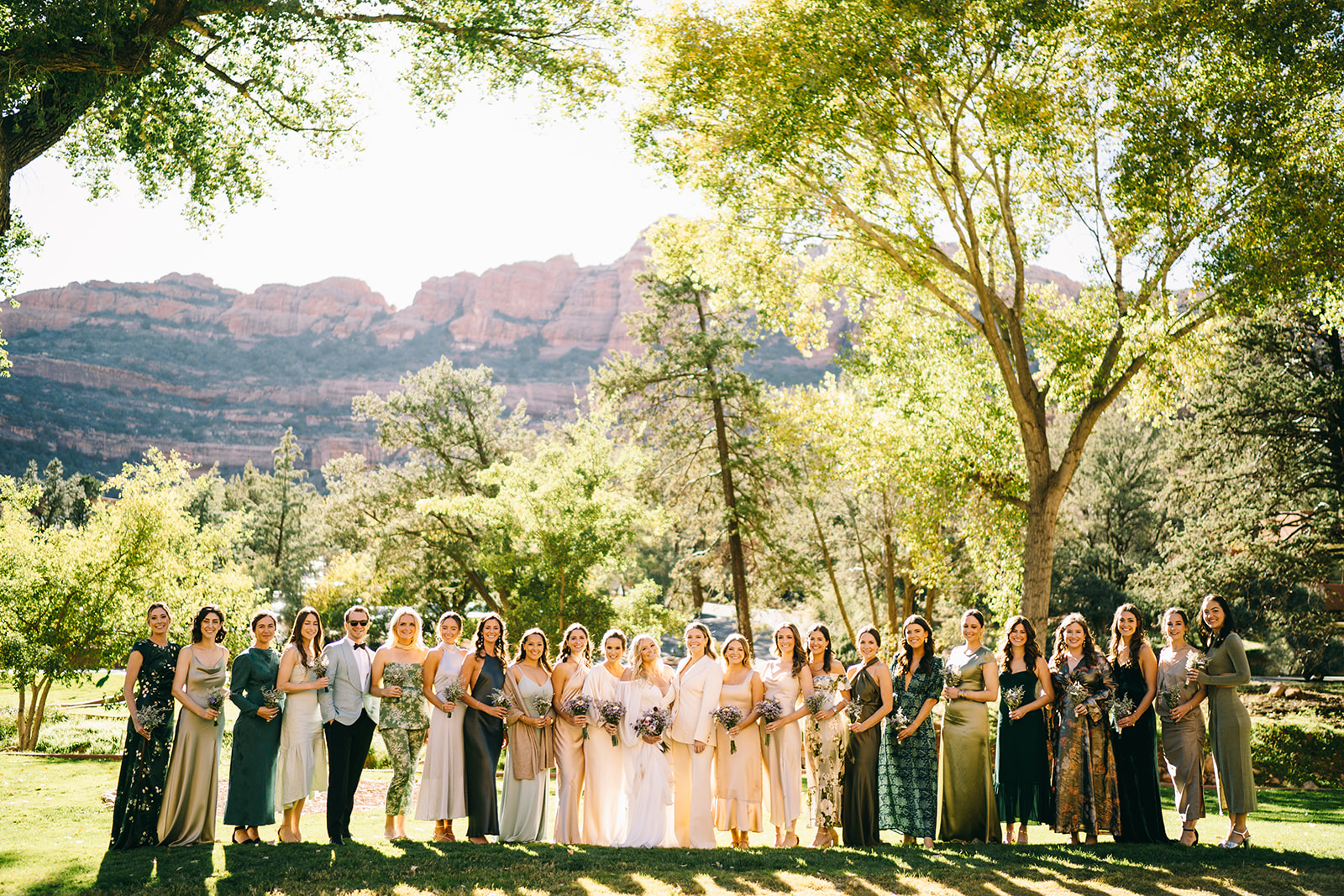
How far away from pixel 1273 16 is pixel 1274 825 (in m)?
9.69

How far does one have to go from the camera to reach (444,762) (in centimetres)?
763

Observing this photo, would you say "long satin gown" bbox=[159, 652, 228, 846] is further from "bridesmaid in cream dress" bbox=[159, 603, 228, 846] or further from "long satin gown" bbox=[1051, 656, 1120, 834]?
"long satin gown" bbox=[1051, 656, 1120, 834]

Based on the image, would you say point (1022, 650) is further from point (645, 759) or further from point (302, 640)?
point (302, 640)

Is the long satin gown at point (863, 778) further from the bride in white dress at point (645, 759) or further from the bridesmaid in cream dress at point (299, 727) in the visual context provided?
the bridesmaid in cream dress at point (299, 727)

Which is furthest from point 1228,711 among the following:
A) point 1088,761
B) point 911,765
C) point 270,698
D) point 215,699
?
point 215,699

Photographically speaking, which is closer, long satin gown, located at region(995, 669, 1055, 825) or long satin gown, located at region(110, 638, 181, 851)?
long satin gown, located at region(110, 638, 181, 851)

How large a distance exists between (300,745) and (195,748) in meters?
0.78

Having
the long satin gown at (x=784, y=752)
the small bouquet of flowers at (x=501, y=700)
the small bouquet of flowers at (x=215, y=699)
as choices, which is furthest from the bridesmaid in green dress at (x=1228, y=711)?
the small bouquet of flowers at (x=215, y=699)

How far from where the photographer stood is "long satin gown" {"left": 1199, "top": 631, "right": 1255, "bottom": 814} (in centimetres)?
769

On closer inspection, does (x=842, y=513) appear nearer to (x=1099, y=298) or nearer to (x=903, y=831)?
(x=1099, y=298)

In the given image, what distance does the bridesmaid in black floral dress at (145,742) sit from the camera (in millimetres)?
6938

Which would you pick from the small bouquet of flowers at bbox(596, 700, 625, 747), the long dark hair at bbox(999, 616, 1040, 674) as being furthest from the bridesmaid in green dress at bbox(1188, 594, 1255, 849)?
the small bouquet of flowers at bbox(596, 700, 625, 747)

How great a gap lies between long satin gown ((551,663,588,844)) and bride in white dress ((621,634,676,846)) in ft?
1.10

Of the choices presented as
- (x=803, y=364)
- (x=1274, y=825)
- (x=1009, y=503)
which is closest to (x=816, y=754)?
(x=1274, y=825)
